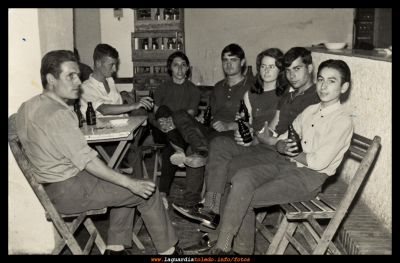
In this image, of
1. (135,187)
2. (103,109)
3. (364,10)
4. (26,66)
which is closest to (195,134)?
(103,109)

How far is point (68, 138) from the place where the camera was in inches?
102

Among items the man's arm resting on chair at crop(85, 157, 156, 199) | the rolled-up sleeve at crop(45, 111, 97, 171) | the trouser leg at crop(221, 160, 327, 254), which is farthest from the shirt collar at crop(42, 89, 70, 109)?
the trouser leg at crop(221, 160, 327, 254)

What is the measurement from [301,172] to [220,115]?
1982mm

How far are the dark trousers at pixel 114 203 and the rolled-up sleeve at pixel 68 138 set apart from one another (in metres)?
0.21

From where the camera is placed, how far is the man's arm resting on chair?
270cm

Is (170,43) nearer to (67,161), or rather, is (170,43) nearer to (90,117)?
(90,117)

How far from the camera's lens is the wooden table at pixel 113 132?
3346 millimetres

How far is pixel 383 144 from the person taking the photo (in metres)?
3.48

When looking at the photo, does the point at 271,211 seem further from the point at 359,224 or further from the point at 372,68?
the point at 372,68

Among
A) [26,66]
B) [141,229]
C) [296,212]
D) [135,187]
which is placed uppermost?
[26,66]

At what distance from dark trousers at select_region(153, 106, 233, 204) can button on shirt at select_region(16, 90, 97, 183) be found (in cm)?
168

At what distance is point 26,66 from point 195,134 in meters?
1.86

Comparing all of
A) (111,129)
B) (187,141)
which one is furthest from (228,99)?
(111,129)

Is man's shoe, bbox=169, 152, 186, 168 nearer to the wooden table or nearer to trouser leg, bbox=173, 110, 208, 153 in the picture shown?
trouser leg, bbox=173, 110, 208, 153
